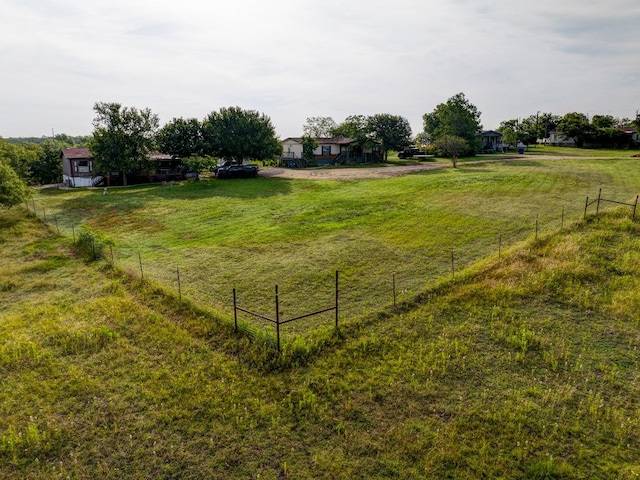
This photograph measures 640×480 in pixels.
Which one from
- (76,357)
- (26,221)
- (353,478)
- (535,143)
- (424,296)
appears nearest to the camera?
(353,478)

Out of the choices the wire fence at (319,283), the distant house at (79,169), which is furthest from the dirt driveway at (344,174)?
the wire fence at (319,283)

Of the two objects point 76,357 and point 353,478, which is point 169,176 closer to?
point 76,357

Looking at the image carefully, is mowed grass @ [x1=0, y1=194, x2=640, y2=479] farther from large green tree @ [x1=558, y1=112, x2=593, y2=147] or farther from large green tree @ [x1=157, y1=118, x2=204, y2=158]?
large green tree @ [x1=558, y1=112, x2=593, y2=147]

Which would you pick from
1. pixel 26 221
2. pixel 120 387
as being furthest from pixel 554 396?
pixel 26 221

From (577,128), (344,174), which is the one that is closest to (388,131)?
(344,174)

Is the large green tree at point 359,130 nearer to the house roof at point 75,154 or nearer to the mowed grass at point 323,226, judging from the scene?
the mowed grass at point 323,226

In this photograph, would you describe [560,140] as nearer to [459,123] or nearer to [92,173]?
[459,123]
